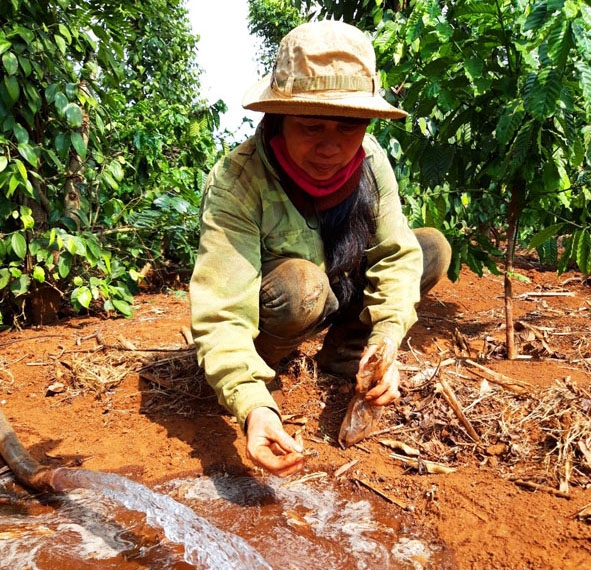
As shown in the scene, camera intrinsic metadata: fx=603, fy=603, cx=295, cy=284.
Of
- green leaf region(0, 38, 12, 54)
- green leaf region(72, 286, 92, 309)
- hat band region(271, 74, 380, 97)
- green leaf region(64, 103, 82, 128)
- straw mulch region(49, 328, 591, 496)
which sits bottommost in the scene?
straw mulch region(49, 328, 591, 496)

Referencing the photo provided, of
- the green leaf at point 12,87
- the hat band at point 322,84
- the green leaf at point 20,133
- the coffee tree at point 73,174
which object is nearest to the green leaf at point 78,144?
the coffee tree at point 73,174

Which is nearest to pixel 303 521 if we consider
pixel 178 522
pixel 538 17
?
pixel 178 522

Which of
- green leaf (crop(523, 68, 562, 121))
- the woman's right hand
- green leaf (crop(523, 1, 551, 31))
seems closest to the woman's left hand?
the woman's right hand

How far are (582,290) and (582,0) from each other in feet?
9.58

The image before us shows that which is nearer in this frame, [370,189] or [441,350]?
[370,189]

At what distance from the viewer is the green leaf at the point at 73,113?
3029mm

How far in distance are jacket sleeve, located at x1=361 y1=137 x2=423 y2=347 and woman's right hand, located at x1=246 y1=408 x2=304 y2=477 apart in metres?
0.68

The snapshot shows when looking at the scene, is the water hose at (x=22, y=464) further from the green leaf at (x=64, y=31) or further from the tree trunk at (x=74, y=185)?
the green leaf at (x=64, y=31)

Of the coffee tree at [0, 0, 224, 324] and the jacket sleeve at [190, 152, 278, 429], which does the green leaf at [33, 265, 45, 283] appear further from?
the jacket sleeve at [190, 152, 278, 429]

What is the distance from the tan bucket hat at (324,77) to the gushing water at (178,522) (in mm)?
1201

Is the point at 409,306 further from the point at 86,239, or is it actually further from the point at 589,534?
the point at 86,239

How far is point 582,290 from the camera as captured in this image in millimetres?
4406

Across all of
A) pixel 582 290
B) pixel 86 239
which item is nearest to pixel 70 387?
pixel 86 239

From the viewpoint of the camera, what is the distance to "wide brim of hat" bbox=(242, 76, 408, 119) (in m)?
1.66
